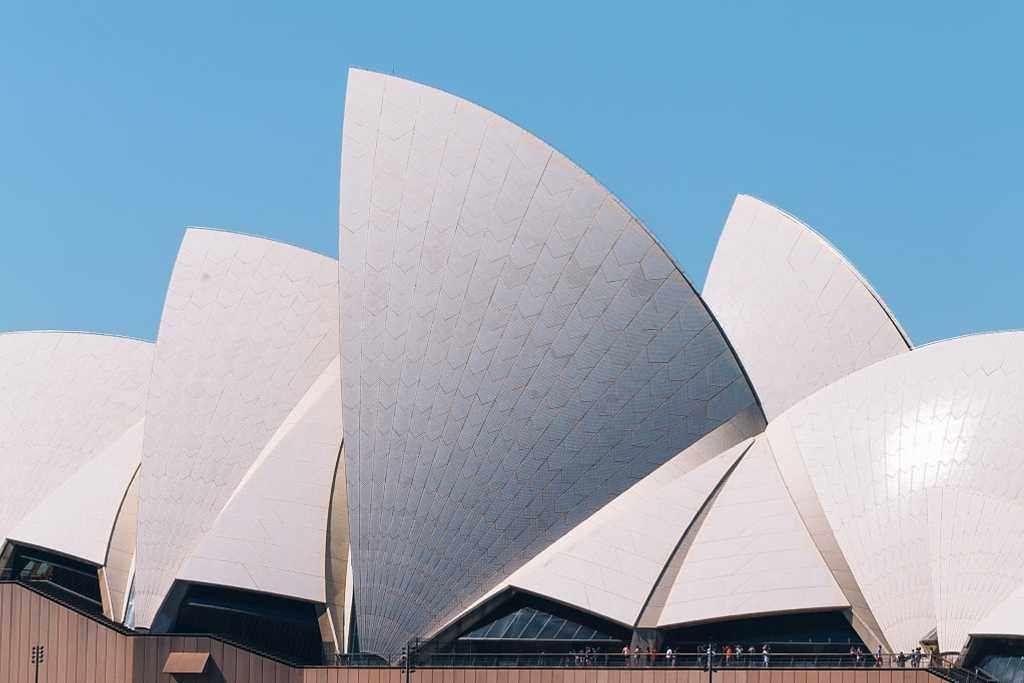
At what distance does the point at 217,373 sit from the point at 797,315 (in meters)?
17.4

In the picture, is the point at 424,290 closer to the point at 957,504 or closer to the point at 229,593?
the point at 229,593

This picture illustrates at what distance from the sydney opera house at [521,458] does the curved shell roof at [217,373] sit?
0.10 m

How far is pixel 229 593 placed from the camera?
41750mm

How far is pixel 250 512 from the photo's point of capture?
42062 mm

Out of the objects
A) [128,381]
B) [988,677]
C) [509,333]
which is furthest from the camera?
[128,381]

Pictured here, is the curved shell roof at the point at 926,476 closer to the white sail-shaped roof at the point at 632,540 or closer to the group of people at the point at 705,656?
the white sail-shaped roof at the point at 632,540

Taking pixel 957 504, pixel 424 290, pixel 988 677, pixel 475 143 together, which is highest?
pixel 475 143

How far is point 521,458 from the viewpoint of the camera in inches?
1617

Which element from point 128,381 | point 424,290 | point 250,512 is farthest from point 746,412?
point 128,381

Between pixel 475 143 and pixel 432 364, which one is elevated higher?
pixel 475 143

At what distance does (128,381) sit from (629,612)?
63.4ft

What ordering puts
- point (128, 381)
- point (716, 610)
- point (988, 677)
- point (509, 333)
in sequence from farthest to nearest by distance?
point (128, 381) < point (509, 333) < point (716, 610) < point (988, 677)

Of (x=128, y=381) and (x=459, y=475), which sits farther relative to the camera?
(x=128, y=381)

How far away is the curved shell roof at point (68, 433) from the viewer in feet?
149
